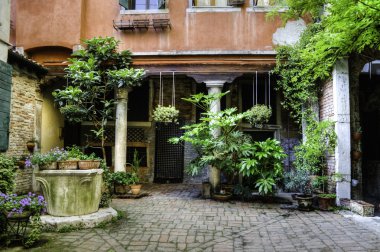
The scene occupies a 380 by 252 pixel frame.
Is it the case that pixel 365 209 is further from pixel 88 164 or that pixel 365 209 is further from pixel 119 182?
pixel 119 182

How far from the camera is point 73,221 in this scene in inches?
218

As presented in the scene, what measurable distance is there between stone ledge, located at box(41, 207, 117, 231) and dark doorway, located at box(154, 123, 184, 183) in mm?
6033

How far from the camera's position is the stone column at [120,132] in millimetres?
9430

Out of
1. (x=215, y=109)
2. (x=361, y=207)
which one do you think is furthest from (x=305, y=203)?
(x=215, y=109)

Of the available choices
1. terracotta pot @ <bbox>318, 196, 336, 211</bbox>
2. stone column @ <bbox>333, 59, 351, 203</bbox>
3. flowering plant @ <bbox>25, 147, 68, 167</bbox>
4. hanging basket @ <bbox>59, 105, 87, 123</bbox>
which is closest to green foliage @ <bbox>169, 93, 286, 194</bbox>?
terracotta pot @ <bbox>318, 196, 336, 211</bbox>

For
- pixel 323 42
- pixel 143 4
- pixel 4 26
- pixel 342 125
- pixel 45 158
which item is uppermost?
pixel 143 4

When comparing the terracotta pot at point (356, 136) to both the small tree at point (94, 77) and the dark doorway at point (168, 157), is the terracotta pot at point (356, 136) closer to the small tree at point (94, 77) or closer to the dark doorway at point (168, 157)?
the small tree at point (94, 77)

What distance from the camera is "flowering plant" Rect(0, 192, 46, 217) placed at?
4.46m

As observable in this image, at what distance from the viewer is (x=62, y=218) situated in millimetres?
5582

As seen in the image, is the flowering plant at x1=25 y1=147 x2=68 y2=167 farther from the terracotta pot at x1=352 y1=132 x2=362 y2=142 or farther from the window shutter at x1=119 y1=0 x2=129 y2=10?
the terracotta pot at x1=352 y1=132 x2=362 y2=142

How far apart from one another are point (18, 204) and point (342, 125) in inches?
276

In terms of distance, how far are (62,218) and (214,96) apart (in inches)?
201

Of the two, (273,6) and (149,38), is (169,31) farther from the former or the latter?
(273,6)

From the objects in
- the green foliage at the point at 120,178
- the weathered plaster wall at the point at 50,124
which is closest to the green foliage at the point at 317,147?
the green foliage at the point at 120,178
